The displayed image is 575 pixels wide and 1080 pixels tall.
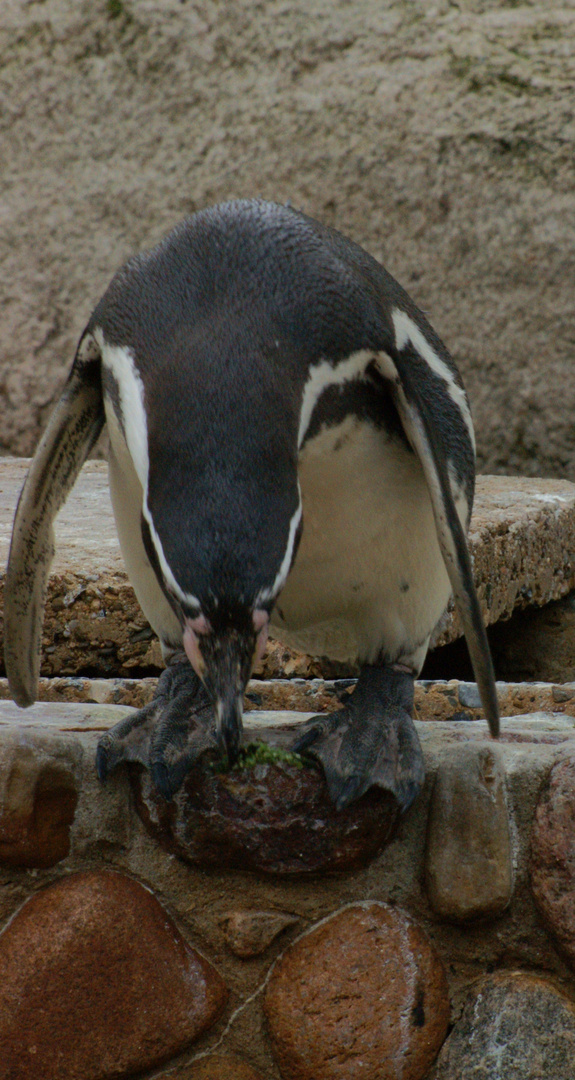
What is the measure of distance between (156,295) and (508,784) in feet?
2.38

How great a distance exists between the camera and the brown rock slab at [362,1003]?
4.58 feet

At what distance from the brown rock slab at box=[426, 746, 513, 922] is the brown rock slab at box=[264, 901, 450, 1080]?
6cm

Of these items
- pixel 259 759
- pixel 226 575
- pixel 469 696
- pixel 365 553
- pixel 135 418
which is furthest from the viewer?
pixel 469 696

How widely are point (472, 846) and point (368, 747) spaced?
0.56 feet

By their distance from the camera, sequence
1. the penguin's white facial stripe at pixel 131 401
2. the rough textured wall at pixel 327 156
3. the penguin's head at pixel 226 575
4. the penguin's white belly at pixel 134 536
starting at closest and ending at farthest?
the penguin's head at pixel 226 575 → the penguin's white facial stripe at pixel 131 401 → the penguin's white belly at pixel 134 536 → the rough textured wall at pixel 327 156

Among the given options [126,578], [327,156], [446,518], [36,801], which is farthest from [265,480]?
[327,156]

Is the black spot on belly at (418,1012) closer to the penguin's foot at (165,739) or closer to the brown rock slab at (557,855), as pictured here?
the brown rock slab at (557,855)

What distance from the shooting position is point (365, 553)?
1.57 meters

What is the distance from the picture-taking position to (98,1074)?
1.40m

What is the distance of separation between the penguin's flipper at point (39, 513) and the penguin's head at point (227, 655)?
580mm

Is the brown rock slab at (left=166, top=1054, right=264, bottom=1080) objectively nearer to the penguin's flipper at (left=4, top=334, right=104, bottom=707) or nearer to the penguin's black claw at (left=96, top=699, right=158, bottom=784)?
the penguin's black claw at (left=96, top=699, right=158, bottom=784)

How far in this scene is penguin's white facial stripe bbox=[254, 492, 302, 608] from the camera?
107 cm

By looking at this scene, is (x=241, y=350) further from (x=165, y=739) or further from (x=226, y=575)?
(x=165, y=739)

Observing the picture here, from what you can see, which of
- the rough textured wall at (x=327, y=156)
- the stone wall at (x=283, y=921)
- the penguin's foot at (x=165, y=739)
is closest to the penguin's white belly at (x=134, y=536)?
the penguin's foot at (x=165, y=739)
